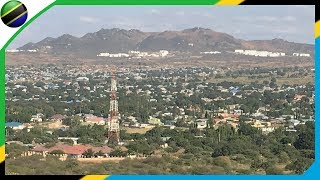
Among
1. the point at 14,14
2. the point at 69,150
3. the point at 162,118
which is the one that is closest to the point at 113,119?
the point at 69,150

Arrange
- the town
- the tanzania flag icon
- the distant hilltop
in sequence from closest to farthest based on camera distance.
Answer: the tanzania flag icon
the town
the distant hilltop

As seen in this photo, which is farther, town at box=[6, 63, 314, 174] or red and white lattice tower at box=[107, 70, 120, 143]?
red and white lattice tower at box=[107, 70, 120, 143]

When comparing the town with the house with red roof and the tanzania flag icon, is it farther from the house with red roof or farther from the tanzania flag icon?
the tanzania flag icon

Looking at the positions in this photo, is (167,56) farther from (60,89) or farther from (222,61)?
(60,89)

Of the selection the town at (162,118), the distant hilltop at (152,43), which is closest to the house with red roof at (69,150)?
the town at (162,118)

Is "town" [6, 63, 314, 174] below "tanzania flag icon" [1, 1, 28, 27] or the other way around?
below

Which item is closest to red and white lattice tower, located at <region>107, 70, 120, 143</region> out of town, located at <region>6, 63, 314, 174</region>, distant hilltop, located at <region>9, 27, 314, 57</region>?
town, located at <region>6, 63, 314, 174</region>
